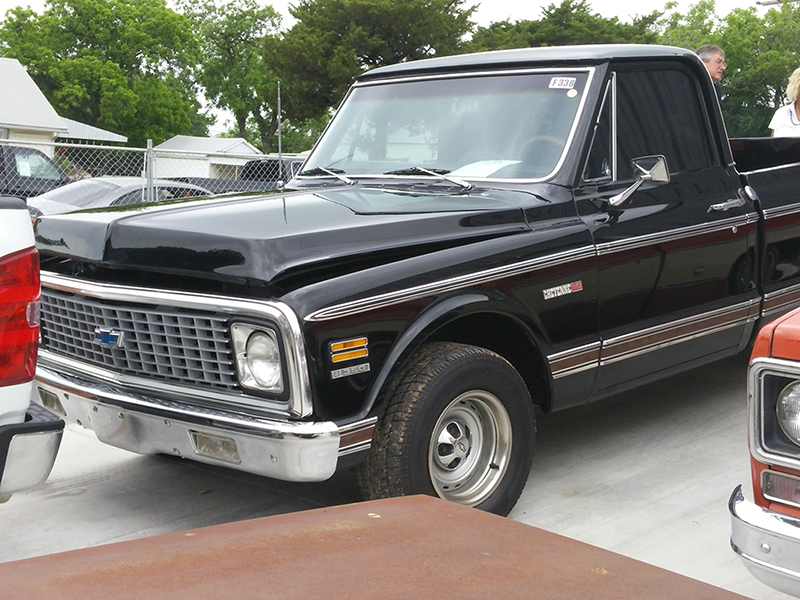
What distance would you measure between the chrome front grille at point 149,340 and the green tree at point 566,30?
45006 mm

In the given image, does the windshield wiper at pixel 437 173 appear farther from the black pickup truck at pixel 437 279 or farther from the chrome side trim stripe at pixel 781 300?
the chrome side trim stripe at pixel 781 300

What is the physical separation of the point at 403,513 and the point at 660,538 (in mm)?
2119

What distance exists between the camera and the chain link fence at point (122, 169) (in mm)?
11545

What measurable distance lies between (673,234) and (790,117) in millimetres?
3746

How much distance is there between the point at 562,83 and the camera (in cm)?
475

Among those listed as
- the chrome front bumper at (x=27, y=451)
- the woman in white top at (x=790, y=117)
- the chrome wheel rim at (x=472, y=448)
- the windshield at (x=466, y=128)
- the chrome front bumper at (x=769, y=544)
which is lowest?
the chrome wheel rim at (x=472, y=448)

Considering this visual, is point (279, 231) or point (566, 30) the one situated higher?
point (566, 30)

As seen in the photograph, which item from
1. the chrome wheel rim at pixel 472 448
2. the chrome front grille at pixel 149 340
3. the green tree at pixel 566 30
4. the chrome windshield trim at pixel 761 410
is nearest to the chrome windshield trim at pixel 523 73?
the chrome wheel rim at pixel 472 448

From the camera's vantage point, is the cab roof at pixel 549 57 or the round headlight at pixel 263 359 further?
the cab roof at pixel 549 57

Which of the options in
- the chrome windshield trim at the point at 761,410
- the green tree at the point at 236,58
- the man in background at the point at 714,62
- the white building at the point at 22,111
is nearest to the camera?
the chrome windshield trim at the point at 761,410

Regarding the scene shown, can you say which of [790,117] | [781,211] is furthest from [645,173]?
[790,117]

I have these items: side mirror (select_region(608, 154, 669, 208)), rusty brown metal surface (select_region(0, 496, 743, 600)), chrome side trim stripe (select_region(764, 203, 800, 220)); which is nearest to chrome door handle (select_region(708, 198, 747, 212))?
chrome side trim stripe (select_region(764, 203, 800, 220))

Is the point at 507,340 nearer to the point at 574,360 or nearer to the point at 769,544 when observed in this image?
the point at 574,360

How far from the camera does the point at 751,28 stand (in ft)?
203
